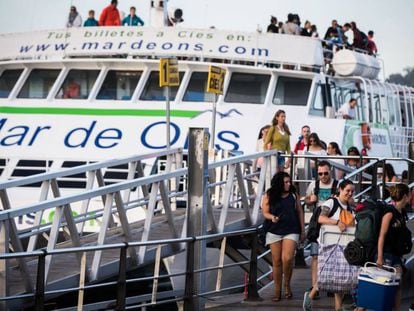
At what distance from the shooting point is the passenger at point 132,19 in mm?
26844

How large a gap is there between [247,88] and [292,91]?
815mm

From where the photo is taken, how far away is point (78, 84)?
23781 mm

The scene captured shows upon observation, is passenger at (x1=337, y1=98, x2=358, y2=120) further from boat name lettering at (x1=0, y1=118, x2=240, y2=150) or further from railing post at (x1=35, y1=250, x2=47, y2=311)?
railing post at (x1=35, y1=250, x2=47, y2=311)

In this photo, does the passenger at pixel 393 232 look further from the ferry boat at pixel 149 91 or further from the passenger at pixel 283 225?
the ferry boat at pixel 149 91

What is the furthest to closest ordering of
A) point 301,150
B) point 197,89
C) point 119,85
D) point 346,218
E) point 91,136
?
point 119,85, point 197,89, point 91,136, point 301,150, point 346,218

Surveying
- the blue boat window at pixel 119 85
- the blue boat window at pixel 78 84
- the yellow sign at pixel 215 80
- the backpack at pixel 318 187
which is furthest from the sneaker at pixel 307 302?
the blue boat window at pixel 78 84

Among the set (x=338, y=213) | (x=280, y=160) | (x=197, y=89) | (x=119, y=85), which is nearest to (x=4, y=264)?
(x=338, y=213)

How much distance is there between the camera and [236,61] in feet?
77.6

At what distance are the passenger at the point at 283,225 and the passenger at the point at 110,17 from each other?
13096mm

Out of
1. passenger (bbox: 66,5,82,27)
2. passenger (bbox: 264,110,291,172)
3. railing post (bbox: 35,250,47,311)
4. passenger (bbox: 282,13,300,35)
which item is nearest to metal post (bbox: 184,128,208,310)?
railing post (bbox: 35,250,47,311)

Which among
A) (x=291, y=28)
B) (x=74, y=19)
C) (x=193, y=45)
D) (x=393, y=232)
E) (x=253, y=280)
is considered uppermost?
(x=74, y=19)

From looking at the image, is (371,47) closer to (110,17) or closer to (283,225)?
(110,17)

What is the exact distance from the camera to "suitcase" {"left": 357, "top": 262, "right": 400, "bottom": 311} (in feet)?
38.6

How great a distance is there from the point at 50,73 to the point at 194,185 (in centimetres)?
1158
